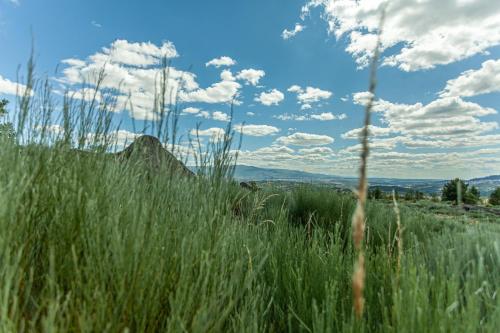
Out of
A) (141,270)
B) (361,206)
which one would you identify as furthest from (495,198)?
(361,206)

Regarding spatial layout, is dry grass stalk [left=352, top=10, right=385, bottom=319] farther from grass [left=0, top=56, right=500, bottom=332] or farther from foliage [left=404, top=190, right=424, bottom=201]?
foliage [left=404, top=190, right=424, bottom=201]

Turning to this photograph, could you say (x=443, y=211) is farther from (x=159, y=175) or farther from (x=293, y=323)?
(x=159, y=175)

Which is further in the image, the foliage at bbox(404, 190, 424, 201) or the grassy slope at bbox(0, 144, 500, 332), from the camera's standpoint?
the foliage at bbox(404, 190, 424, 201)

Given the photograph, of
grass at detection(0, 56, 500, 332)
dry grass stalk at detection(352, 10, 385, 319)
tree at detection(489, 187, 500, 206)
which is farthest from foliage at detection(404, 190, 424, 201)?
dry grass stalk at detection(352, 10, 385, 319)

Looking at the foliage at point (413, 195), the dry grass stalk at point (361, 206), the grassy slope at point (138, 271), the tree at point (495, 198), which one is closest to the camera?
the dry grass stalk at point (361, 206)

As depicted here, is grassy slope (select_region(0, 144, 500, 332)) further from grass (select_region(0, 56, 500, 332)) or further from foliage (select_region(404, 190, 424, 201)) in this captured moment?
foliage (select_region(404, 190, 424, 201))

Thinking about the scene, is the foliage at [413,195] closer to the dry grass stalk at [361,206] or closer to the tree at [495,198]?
the tree at [495,198]

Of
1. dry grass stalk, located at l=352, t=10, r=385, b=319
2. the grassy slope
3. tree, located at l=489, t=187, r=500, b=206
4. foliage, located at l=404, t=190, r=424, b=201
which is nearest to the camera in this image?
dry grass stalk, located at l=352, t=10, r=385, b=319

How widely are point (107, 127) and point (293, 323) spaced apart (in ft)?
6.18

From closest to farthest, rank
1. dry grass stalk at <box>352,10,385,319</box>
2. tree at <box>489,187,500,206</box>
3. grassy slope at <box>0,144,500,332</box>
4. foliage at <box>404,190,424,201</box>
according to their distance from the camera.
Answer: dry grass stalk at <box>352,10,385,319</box>, grassy slope at <box>0,144,500,332</box>, tree at <box>489,187,500,206</box>, foliage at <box>404,190,424,201</box>

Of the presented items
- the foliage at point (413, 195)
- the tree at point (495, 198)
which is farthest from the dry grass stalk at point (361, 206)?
the tree at point (495, 198)

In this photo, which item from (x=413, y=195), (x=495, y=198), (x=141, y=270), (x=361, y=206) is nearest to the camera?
(x=361, y=206)

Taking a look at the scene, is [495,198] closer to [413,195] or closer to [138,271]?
[413,195]

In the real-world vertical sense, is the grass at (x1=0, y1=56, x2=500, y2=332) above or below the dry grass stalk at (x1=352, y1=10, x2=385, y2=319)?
below
